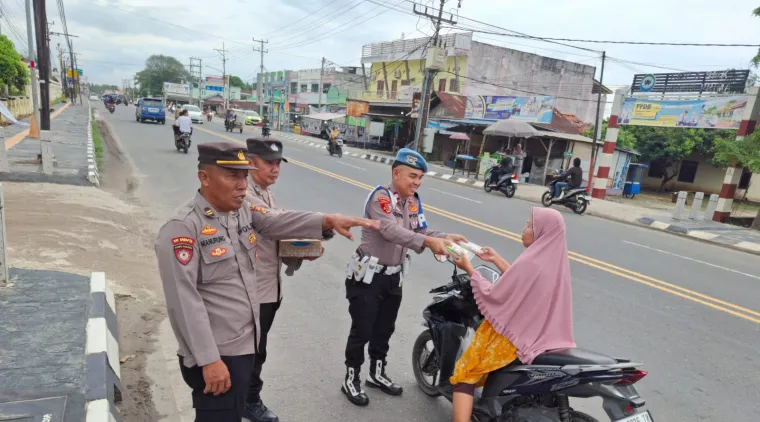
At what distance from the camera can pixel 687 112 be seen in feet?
48.7

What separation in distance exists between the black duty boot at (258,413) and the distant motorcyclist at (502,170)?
42.4 ft

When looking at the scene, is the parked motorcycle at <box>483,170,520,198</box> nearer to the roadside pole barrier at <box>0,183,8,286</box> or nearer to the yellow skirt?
the yellow skirt

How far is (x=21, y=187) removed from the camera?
26.3 feet

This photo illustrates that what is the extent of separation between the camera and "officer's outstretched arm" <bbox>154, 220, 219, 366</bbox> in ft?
5.79

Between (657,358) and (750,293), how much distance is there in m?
3.45

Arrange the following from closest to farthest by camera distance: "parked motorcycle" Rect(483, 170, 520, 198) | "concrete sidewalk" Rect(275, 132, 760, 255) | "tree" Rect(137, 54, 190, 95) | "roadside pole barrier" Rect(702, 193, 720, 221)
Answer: "concrete sidewalk" Rect(275, 132, 760, 255)
"roadside pole barrier" Rect(702, 193, 720, 221)
"parked motorcycle" Rect(483, 170, 520, 198)
"tree" Rect(137, 54, 190, 95)

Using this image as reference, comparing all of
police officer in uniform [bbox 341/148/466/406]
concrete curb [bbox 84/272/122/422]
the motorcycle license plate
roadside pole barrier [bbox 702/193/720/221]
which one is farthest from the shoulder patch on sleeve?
roadside pole barrier [bbox 702/193/720/221]

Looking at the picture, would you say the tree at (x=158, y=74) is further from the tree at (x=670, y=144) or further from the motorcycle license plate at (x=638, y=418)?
the motorcycle license plate at (x=638, y=418)

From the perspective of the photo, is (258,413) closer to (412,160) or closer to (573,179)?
(412,160)

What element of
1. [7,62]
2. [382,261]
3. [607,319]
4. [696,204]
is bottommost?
[607,319]

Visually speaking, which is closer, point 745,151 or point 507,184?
point 745,151

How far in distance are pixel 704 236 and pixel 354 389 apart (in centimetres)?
1090

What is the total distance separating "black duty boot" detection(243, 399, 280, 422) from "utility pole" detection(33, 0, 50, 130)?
12.1 meters

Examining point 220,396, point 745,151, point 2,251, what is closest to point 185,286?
point 220,396
